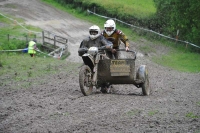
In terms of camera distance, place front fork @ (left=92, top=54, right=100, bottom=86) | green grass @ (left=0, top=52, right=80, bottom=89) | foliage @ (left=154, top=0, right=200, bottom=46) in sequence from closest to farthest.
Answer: front fork @ (left=92, top=54, right=100, bottom=86)
green grass @ (left=0, top=52, right=80, bottom=89)
foliage @ (left=154, top=0, right=200, bottom=46)

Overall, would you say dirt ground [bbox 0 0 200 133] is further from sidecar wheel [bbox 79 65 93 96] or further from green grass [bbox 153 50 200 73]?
green grass [bbox 153 50 200 73]

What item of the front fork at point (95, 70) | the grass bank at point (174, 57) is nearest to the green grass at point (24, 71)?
the front fork at point (95, 70)

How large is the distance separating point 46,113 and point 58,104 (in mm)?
1143

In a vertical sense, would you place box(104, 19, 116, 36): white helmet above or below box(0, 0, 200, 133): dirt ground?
above

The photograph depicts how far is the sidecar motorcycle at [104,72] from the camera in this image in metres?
12.6

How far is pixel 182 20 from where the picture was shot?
108ft

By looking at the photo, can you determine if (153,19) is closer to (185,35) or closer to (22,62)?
(185,35)

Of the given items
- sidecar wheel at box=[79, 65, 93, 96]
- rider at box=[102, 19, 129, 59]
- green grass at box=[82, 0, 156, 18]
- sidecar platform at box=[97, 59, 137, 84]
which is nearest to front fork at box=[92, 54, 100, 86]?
sidecar wheel at box=[79, 65, 93, 96]

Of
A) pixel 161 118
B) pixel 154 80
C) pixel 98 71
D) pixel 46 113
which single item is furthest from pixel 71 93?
pixel 154 80

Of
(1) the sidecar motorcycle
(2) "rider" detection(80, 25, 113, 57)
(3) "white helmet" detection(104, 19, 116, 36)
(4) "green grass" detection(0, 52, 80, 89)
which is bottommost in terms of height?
(4) "green grass" detection(0, 52, 80, 89)

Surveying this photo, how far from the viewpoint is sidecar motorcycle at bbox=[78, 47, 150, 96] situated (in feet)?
41.2

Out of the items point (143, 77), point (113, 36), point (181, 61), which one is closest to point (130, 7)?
point (181, 61)

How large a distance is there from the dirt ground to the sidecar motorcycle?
1.55 feet

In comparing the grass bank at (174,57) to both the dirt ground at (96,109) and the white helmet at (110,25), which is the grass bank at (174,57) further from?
the white helmet at (110,25)
